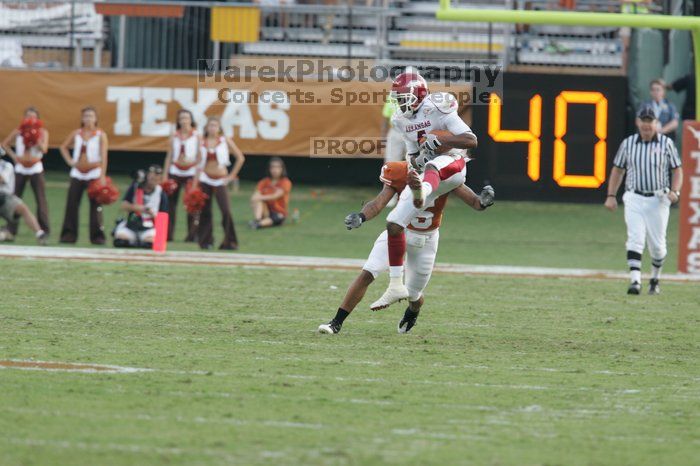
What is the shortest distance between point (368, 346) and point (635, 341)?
6.18 feet

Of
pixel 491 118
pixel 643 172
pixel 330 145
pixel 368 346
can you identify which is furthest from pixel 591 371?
pixel 330 145

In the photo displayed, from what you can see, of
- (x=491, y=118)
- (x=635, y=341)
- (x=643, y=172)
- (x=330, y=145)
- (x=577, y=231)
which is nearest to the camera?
(x=635, y=341)

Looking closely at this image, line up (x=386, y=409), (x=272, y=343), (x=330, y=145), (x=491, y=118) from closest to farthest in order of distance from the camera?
(x=386, y=409) → (x=272, y=343) → (x=491, y=118) → (x=330, y=145)

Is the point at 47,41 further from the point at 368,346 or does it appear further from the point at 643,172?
the point at 368,346

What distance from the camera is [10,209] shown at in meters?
15.7

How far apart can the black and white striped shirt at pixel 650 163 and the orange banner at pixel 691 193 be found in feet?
4.14

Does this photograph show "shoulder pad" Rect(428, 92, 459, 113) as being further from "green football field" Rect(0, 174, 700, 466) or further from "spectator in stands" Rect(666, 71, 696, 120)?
"spectator in stands" Rect(666, 71, 696, 120)

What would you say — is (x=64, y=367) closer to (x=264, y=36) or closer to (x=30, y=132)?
(x=30, y=132)

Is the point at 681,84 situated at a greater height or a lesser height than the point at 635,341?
greater

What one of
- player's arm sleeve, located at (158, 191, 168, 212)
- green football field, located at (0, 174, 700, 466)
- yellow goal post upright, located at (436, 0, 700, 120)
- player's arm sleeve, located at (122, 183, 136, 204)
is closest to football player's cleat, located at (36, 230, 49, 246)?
player's arm sleeve, located at (122, 183, 136, 204)

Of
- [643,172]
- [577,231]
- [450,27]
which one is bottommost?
[577,231]

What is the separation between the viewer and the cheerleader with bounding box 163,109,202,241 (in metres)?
16.4

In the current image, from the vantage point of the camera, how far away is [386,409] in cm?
621
